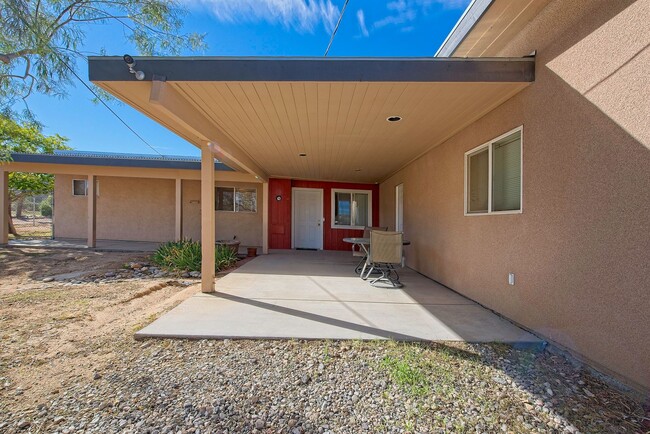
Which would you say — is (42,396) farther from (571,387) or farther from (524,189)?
(524,189)

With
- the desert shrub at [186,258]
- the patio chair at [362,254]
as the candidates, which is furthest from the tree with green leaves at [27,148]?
the patio chair at [362,254]

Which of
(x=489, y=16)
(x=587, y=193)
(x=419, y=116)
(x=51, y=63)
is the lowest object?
(x=587, y=193)

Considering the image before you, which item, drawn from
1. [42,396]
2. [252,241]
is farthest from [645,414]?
[252,241]

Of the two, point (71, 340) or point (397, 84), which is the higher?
point (397, 84)

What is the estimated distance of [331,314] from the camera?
3.57m

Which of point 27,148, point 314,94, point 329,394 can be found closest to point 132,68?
point 314,94

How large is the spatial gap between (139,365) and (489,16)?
15.4 ft

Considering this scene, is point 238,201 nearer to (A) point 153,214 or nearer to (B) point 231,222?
(B) point 231,222

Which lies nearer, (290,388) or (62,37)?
(290,388)

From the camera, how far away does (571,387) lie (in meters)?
2.20

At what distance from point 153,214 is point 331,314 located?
9.55 metres

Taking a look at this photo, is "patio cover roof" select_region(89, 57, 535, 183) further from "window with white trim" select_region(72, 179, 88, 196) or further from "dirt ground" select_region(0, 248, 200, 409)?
"window with white trim" select_region(72, 179, 88, 196)

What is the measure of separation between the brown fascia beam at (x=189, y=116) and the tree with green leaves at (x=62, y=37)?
4.44 metres

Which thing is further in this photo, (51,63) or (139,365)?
(51,63)
